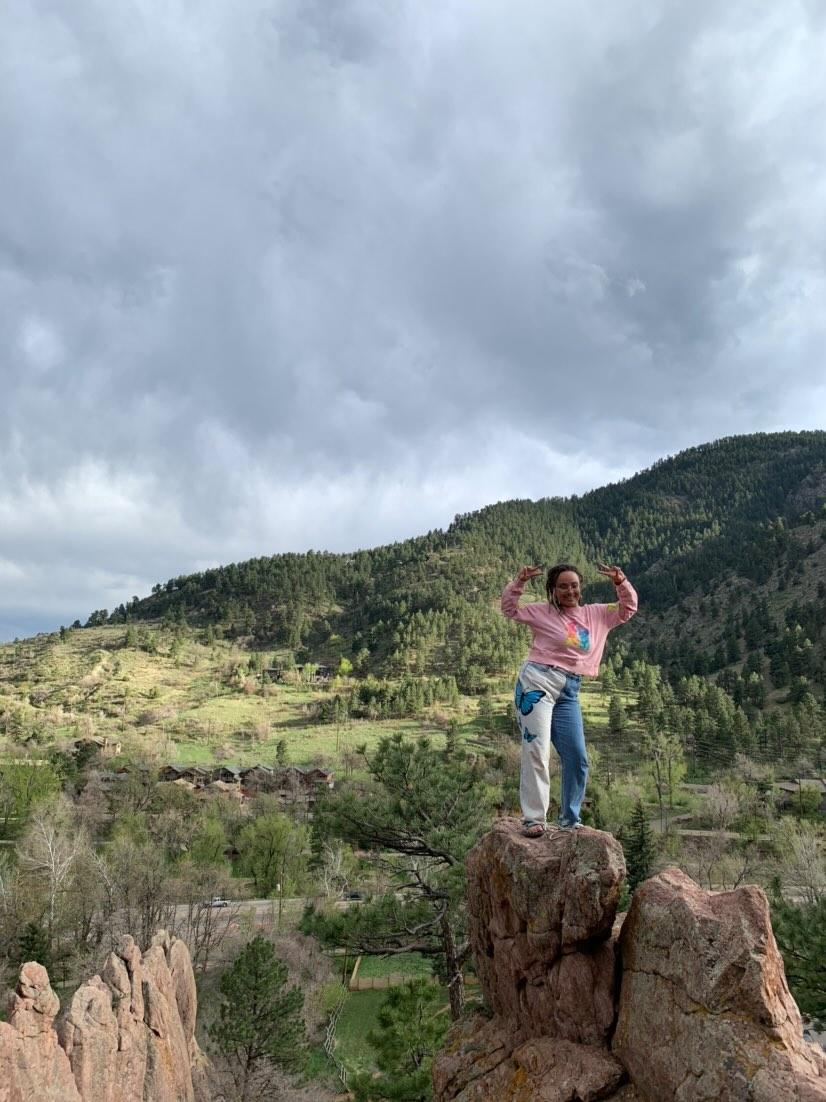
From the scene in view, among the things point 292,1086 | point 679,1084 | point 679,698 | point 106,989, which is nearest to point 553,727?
point 679,1084

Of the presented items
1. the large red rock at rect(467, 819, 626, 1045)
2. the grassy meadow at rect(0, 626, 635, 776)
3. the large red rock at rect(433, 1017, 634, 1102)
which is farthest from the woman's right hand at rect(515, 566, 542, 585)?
the grassy meadow at rect(0, 626, 635, 776)

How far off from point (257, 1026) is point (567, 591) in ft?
93.8

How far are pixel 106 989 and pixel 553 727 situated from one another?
20.7m

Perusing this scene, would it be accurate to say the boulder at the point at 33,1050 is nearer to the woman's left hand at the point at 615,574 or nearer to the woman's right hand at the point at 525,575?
the woman's right hand at the point at 525,575

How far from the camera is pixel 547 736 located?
710cm

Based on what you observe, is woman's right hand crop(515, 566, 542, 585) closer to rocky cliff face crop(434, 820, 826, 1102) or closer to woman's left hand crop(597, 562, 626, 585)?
woman's left hand crop(597, 562, 626, 585)

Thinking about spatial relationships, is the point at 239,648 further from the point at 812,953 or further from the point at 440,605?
the point at 812,953

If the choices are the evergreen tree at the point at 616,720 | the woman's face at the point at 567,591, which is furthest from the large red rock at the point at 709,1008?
the evergreen tree at the point at 616,720

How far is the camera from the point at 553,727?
756 cm

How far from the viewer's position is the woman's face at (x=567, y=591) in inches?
301

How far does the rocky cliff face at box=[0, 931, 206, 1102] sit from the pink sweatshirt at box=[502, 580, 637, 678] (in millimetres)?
19128

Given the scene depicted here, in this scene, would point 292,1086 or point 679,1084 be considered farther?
point 292,1086

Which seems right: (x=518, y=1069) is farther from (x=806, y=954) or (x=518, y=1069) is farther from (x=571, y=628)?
(x=806, y=954)

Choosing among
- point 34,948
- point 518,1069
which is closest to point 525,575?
point 518,1069
